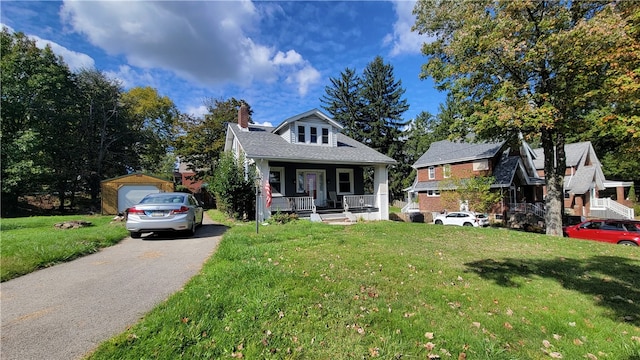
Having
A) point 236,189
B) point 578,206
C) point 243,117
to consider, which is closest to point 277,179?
point 236,189

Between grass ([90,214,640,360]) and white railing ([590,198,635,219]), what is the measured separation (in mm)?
29238

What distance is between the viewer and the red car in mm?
12180

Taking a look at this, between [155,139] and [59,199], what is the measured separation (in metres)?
11.7

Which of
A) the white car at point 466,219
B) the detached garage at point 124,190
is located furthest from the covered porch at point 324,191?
the detached garage at point 124,190

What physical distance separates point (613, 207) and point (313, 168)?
3078cm

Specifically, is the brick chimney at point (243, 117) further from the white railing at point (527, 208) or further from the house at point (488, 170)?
the white railing at point (527, 208)

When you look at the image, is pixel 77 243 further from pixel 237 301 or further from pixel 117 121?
pixel 117 121

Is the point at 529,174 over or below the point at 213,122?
below

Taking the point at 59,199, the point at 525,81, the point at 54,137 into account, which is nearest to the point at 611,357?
the point at 525,81

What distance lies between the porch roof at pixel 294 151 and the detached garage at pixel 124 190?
757cm

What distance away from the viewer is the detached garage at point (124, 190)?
64.3 ft

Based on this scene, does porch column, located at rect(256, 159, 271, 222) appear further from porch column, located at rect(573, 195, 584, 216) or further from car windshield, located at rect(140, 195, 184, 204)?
porch column, located at rect(573, 195, 584, 216)

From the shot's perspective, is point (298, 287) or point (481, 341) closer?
point (481, 341)

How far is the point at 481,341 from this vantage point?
3.06m
